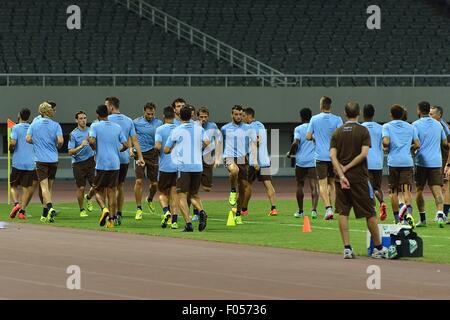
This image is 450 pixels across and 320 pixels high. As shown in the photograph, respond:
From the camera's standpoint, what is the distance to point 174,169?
2267 cm

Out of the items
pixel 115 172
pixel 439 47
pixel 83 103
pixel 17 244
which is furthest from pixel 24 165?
pixel 439 47

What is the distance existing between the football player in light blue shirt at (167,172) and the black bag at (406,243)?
5933 mm

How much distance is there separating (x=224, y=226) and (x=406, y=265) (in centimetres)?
747

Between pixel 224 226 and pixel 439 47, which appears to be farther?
pixel 439 47

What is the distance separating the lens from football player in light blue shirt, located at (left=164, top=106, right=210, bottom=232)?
21672 millimetres

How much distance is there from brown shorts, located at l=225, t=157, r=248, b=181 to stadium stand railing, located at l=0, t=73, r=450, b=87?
20194 mm

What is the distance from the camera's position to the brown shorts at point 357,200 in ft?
56.2

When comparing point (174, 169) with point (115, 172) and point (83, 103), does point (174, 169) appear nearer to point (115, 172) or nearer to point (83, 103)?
point (115, 172)

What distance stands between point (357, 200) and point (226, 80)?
29879mm

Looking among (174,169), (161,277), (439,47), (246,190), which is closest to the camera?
(161,277)

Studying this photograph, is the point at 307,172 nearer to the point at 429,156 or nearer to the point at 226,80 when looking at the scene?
the point at 429,156

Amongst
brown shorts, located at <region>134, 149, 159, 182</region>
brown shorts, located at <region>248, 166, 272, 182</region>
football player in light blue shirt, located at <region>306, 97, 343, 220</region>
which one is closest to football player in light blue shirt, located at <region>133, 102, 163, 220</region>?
brown shorts, located at <region>134, 149, 159, 182</region>
